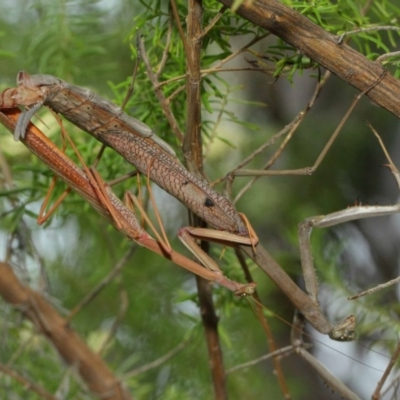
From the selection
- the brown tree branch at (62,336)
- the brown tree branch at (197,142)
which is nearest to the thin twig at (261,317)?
the brown tree branch at (197,142)

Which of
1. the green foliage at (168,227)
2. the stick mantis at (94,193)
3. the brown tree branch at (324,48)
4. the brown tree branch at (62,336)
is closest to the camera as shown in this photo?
the brown tree branch at (324,48)

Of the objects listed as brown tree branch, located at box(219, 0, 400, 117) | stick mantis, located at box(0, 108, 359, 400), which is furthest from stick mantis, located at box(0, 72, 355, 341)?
brown tree branch, located at box(219, 0, 400, 117)

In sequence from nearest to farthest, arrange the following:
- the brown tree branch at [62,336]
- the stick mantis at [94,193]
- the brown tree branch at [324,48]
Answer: the brown tree branch at [324,48] < the stick mantis at [94,193] < the brown tree branch at [62,336]

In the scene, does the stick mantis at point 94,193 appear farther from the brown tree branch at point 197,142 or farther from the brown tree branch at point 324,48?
the brown tree branch at point 324,48

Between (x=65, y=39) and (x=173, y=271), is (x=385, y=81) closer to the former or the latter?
(x=65, y=39)

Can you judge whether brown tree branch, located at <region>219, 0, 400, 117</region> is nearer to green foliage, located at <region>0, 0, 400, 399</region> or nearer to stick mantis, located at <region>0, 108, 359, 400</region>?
stick mantis, located at <region>0, 108, 359, 400</region>

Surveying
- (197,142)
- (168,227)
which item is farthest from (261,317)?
(168,227)

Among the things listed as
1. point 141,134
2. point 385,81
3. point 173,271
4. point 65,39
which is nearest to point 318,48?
point 385,81
